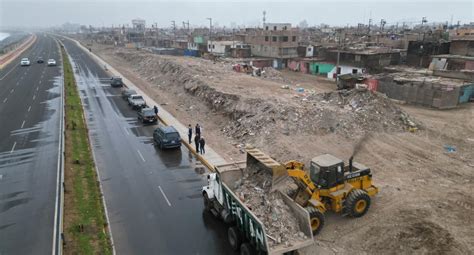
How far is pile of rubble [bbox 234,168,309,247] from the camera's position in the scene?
1256 cm

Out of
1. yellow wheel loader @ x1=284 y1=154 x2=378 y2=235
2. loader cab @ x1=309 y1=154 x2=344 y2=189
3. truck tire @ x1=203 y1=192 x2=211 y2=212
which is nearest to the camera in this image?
yellow wheel loader @ x1=284 y1=154 x2=378 y2=235

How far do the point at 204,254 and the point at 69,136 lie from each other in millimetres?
19515

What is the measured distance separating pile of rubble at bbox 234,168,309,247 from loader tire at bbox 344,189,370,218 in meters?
3.85

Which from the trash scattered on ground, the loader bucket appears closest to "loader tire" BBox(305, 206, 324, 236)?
the loader bucket

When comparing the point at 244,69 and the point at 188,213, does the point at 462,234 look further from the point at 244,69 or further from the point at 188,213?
the point at 244,69

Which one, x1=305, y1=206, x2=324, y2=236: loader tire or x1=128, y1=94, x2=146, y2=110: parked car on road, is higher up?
x1=128, y1=94, x2=146, y2=110: parked car on road

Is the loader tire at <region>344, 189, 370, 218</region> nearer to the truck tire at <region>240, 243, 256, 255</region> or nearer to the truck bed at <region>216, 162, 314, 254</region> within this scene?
the truck bed at <region>216, 162, 314, 254</region>

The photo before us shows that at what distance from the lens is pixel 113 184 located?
20406mm

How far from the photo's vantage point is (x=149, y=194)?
63.4 feet

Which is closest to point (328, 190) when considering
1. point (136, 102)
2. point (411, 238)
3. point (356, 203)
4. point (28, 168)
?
point (356, 203)

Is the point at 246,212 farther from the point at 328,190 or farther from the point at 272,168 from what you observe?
the point at 328,190

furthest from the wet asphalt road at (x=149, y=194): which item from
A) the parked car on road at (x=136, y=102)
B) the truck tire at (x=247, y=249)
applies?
the parked car on road at (x=136, y=102)

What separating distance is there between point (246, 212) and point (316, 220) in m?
3.60

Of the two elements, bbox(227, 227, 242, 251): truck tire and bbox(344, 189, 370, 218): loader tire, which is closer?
bbox(227, 227, 242, 251): truck tire
